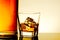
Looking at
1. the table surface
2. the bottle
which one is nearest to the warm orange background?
the bottle

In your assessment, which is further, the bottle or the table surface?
the bottle

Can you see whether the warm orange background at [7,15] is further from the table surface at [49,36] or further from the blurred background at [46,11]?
the table surface at [49,36]

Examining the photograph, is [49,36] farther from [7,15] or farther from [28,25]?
[7,15]

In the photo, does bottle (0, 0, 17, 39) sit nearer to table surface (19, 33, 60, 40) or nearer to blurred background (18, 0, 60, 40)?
blurred background (18, 0, 60, 40)

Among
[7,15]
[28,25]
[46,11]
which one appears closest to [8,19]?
[7,15]

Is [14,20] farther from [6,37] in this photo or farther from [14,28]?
[6,37]

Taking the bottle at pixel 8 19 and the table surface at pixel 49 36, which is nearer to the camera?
the table surface at pixel 49 36

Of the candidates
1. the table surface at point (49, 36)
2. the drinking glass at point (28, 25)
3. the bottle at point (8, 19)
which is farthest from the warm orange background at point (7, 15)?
the table surface at point (49, 36)
